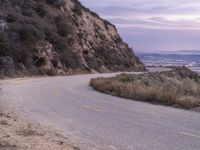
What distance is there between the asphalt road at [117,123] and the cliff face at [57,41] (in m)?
26.1

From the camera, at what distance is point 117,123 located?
14.1m

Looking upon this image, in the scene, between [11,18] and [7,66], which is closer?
[7,66]

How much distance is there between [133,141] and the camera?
11.1 meters

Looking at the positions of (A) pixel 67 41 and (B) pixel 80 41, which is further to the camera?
(B) pixel 80 41

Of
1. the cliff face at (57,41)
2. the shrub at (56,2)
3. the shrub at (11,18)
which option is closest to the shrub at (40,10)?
the cliff face at (57,41)

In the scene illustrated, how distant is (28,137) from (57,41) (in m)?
49.6

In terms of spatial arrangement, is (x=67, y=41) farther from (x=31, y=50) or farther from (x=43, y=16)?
(x=31, y=50)

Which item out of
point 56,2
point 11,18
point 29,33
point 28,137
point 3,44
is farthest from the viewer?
point 56,2

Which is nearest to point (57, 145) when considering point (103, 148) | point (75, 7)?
point (103, 148)

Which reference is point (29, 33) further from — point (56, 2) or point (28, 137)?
point (28, 137)

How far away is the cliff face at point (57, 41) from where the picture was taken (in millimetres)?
50219

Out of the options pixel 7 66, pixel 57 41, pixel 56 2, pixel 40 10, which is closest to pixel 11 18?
pixel 57 41

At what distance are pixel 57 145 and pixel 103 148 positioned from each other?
0.95 meters

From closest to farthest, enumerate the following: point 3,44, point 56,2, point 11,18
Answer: point 3,44
point 11,18
point 56,2
